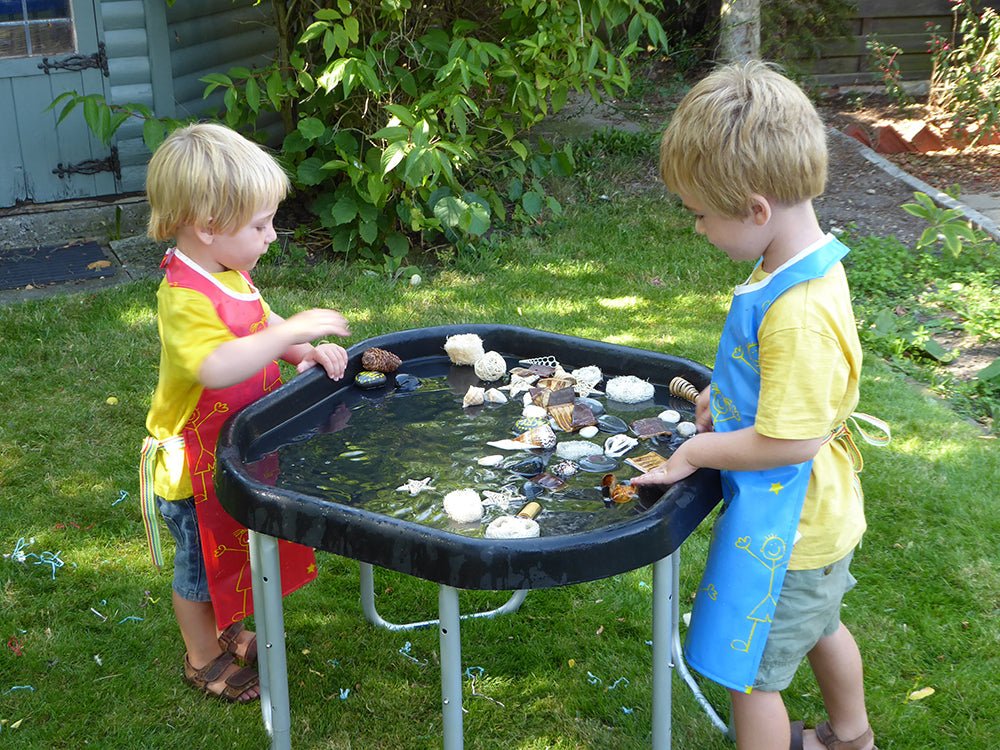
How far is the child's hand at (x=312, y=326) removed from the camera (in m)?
2.27

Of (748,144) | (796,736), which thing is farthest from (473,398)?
(796,736)

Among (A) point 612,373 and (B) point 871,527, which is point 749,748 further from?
(B) point 871,527

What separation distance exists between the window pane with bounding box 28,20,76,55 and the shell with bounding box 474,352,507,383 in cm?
428

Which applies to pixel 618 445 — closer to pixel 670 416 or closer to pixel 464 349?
pixel 670 416

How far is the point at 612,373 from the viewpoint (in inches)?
103

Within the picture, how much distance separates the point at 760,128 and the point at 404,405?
1.03 metres

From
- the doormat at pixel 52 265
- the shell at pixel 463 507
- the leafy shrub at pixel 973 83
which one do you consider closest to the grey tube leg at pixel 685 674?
the shell at pixel 463 507

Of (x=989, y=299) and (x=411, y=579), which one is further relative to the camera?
(x=989, y=299)

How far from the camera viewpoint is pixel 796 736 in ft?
8.05

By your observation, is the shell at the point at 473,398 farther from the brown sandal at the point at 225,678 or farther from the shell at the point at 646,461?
the brown sandal at the point at 225,678

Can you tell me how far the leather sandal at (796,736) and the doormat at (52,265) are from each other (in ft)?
13.1

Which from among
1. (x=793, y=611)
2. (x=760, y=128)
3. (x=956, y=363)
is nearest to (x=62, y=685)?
(x=793, y=611)

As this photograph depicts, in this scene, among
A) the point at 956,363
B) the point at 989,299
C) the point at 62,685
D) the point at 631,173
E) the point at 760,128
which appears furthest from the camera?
the point at 631,173

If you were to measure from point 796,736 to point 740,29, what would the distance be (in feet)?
17.7
